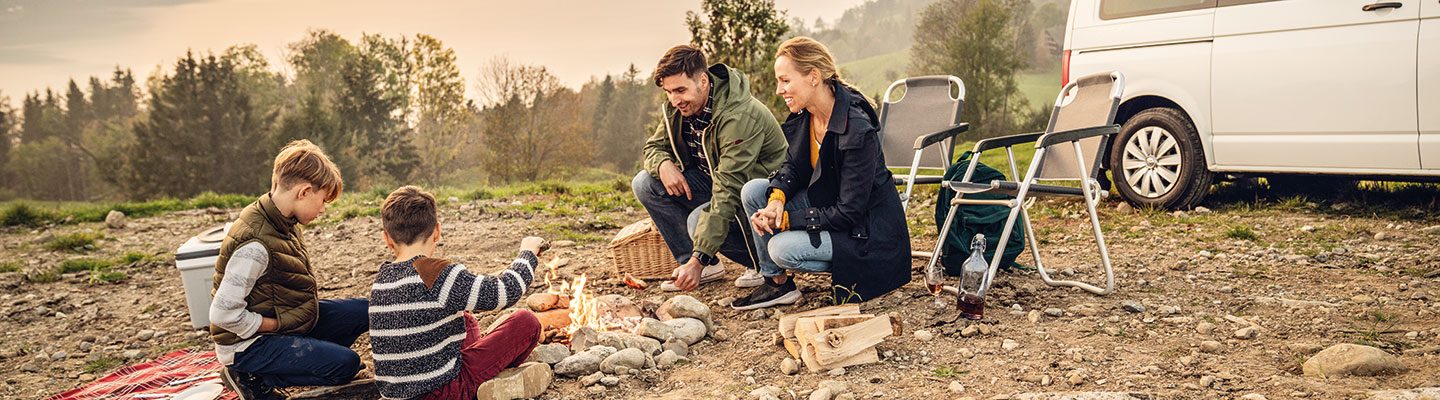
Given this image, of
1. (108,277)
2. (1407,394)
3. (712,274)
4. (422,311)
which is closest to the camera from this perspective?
(1407,394)

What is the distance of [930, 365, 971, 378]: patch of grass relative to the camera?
3.26m

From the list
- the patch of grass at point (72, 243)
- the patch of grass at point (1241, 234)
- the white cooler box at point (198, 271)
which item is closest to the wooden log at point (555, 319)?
the white cooler box at point (198, 271)

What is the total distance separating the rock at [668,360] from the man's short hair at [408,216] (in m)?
1.13

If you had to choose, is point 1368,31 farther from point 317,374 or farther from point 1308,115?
point 317,374

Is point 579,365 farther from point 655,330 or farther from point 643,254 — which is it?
point 643,254

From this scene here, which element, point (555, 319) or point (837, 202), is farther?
point (555, 319)

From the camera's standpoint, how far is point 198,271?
4078 millimetres

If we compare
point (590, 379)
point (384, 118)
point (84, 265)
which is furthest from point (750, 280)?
point (384, 118)

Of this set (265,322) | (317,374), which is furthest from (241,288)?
(317,374)

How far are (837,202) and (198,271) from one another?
9.98 ft

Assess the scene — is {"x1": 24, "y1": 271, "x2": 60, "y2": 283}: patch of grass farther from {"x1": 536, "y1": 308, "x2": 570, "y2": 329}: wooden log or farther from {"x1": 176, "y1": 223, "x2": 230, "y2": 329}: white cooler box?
{"x1": 536, "y1": 308, "x2": 570, "y2": 329}: wooden log

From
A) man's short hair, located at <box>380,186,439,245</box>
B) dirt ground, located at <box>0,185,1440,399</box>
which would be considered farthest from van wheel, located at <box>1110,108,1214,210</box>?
man's short hair, located at <box>380,186,439,245</box>

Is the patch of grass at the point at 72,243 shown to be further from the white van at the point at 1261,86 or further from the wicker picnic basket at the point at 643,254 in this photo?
the white van at the point at 1261,86

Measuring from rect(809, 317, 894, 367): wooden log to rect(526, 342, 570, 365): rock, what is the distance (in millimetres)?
1096
